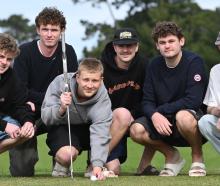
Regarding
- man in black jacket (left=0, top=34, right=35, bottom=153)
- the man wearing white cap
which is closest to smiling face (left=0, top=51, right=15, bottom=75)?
man in black jacket (left=0, top=34, right=35, bottom=153)

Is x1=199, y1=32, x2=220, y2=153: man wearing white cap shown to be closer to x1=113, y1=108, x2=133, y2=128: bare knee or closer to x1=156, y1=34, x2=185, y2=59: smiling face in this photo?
x1=156, y1=34, x2=185, y2=59: smiling face

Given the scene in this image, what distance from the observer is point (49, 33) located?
914 centimetres

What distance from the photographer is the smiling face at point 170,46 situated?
28.3 feet

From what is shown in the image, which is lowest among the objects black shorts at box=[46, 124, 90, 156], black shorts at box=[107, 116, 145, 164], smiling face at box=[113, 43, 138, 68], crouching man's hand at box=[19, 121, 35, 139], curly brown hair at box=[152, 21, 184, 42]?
black shorts at box=[107, 116, 145, 164]

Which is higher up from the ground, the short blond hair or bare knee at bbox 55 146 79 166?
the short blond hair

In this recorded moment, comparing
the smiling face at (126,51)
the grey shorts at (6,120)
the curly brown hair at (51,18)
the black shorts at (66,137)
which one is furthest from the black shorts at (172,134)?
the curly brown hair at (51,18)

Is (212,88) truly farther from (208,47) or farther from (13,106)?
(208,47)

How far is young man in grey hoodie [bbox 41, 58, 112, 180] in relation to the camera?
8062 mm

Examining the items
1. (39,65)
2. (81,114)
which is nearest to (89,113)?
(81,114)

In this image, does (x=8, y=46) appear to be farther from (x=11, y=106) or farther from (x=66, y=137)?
(x=66, y=137)

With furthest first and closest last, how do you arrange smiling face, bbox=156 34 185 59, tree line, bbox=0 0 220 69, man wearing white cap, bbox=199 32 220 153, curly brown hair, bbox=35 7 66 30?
tree line, bbox=0 0 220 69
curly brown hair, bbox=35 7 66 30
smiling face, bbox=156 34 185 59
man wearing white cap, bbox=199 32 220 153

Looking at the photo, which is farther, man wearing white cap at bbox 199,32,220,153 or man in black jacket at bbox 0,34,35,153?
man in black jacket at bbox 0,34,35,153

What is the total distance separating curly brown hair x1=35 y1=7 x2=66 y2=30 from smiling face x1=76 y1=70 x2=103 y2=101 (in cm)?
115

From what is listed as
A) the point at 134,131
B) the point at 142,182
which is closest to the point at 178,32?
the point at 134,131
